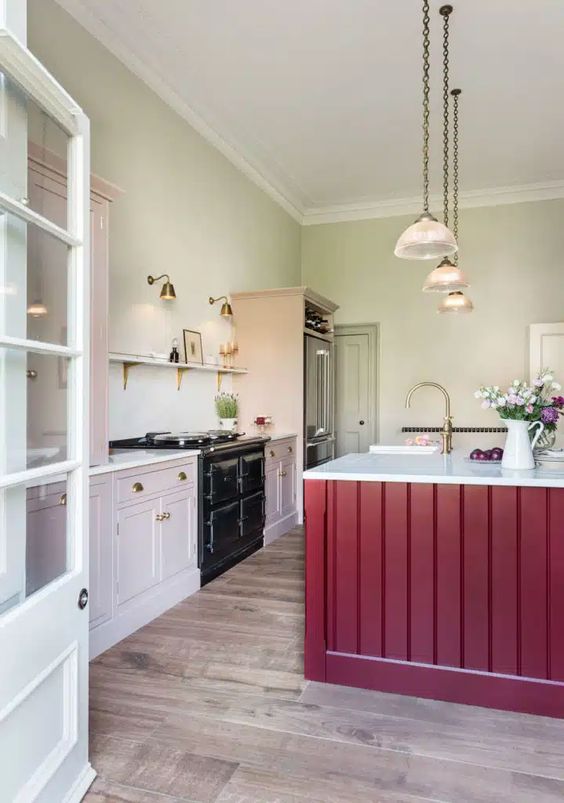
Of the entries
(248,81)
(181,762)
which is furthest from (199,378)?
(181,762)

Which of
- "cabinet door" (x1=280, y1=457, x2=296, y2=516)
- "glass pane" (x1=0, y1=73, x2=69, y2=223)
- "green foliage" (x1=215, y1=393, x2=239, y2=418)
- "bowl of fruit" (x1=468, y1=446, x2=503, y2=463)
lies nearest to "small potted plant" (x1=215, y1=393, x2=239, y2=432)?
"green foliage" (x1=215, y1=393, x2=239, y2=418)

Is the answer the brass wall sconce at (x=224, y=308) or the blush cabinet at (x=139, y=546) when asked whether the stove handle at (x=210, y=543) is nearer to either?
the blush cabinet at (x=139, y=546)

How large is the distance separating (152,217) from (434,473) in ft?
9.82

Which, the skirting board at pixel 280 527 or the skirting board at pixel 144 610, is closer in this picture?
the skirting board at pixel 144 610

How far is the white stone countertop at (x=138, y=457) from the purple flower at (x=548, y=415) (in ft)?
6.83

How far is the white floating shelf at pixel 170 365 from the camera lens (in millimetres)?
3938

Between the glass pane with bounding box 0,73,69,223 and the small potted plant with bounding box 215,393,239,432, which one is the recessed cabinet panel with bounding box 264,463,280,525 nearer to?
the small potted plant with bounding box 215,393,239,432

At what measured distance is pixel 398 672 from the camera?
2.54 meters

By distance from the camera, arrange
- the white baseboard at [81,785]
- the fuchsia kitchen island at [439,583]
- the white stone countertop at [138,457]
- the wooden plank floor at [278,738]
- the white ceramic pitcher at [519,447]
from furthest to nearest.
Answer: the white stone countertop at [138,457] < the white ceramic pitcher at [519,447] < the fuchsia kitchen island at [439,583] < the wooden plank floor at [278,738] < the white baseboard at [81,785]

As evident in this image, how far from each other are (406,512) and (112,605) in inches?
62.8

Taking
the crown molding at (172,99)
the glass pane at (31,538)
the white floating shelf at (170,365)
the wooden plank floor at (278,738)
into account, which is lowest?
the wooden plank floor at (278,738)

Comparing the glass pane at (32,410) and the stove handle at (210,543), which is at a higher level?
the glass pane at (32,410)

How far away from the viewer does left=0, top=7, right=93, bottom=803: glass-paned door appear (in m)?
1.47

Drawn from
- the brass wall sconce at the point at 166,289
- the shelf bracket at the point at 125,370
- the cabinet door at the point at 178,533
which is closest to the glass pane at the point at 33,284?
the cabinet door at the point at 178,533
